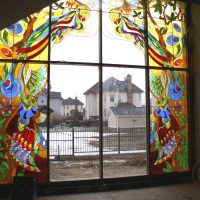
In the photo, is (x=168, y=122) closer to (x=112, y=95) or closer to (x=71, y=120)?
A: (x=112, y=95)

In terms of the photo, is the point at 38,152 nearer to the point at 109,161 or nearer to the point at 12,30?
the point at 109,161

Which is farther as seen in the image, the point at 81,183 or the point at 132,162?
the point at 132,162

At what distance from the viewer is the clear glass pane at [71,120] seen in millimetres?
4766

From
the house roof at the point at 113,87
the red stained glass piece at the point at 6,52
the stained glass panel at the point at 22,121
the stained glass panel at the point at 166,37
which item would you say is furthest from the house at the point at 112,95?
the red stained glass piece at the point at 6,52

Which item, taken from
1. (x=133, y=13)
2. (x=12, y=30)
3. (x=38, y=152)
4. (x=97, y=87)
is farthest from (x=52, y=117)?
(x=133, y=13)

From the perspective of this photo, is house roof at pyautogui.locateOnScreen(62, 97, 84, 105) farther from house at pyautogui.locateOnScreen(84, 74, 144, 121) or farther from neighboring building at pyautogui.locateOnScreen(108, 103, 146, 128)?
neighboring building at pyautogui.locateOnScreen(108, 103, 146, 128)

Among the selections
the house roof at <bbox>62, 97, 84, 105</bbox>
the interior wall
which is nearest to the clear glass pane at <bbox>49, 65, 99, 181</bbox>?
the house roof at <bbox>62, 97, 84, 105</bbox>

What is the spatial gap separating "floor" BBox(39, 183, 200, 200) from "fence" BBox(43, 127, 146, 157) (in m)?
0.76

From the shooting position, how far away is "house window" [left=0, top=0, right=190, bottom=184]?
4.46 metres

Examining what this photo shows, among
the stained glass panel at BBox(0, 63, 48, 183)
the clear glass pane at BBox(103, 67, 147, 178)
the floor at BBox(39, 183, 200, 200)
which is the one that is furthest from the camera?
the clear glass pane at BBox(103, 67, 147, 178)

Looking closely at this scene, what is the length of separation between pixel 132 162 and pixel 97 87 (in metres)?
1.73

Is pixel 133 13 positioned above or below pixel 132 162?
above

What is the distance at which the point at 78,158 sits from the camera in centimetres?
535

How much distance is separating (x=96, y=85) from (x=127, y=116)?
89cm
